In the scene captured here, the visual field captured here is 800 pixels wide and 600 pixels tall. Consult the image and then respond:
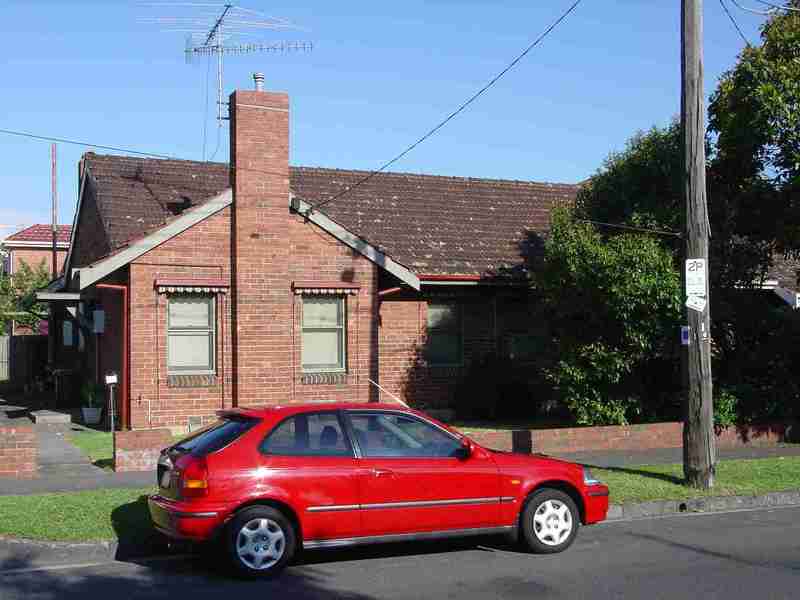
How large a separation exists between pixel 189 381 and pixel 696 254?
9.51 m

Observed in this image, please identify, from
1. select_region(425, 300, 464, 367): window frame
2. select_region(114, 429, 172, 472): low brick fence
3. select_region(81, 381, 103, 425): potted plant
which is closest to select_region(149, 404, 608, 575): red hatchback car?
select_region(114, 429, 172, 472): low brick fence

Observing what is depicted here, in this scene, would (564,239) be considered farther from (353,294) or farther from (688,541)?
(688,541)

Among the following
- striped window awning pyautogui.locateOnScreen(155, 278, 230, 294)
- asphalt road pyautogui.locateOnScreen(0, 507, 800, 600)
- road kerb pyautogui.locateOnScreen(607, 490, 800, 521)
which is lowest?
asphalt road pyautogui.locateOnScreen(0, 507, 800, 600)

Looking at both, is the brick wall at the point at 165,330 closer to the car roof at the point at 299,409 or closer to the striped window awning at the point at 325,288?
the striped window awning at the point at 325,288

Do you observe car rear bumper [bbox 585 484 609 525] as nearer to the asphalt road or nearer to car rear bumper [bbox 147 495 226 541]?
the asphalt road

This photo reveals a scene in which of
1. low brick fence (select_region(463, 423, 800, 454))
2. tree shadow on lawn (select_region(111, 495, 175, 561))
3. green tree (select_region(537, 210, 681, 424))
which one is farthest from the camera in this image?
green tree (select_region(537, 210, 681, 424))

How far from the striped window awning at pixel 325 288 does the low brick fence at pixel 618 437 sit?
12.1 feet

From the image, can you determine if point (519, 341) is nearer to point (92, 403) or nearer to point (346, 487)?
point (92, 403)

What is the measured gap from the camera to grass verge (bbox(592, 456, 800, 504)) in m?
12.2

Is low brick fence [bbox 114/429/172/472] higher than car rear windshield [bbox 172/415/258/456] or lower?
lower

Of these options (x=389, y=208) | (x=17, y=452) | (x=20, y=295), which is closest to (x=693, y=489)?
(x=17, y=452)

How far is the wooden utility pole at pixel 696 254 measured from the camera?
40.9 feet

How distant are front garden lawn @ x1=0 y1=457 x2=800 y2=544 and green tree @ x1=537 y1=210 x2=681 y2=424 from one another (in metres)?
2.51

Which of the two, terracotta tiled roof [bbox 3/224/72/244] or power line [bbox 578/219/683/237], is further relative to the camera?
terracotta tiled roof [bbox 3/224/72/244]
